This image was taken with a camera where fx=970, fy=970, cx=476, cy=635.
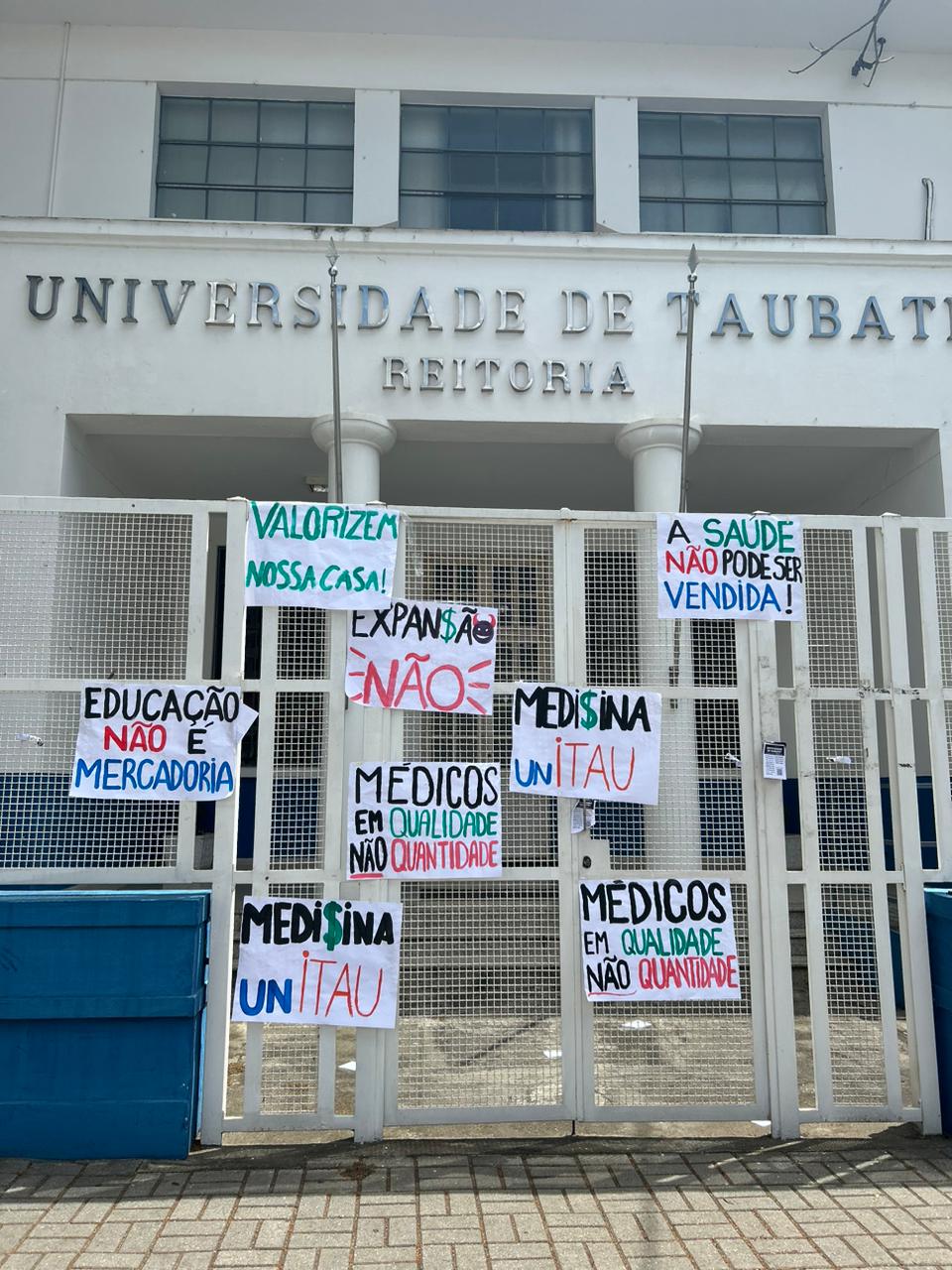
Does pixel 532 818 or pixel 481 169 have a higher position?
pixel 481 169

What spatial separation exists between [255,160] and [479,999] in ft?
30.3

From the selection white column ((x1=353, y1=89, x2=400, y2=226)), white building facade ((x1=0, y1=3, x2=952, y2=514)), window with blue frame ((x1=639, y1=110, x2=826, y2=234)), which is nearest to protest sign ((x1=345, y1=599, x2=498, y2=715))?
white building facade ((x1=0, y1=3, x2=952, y2=514))

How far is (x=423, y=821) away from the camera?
14.0 ft

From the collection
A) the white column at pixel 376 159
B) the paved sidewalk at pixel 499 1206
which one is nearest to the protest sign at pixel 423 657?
the paved sidewalk at pixel 499 1206

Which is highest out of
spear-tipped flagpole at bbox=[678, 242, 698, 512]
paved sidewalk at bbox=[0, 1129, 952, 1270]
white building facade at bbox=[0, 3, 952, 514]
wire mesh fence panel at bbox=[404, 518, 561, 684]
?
white building facade at bbox=[0, 3, 952, 514]

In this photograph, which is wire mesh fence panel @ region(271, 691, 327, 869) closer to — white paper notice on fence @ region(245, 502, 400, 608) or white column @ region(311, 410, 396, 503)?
white paper notice on fence @ region(245, 502, 400, 608)

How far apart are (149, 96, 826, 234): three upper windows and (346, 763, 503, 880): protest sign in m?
7.57

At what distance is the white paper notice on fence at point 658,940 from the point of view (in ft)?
13.9

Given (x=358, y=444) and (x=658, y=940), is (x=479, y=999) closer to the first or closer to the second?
(x=658, y=940)

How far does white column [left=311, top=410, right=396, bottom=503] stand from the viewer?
26.5ft

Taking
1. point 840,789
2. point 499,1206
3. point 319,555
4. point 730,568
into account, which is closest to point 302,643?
point 319,555

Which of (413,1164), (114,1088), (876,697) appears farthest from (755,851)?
(114,1088)

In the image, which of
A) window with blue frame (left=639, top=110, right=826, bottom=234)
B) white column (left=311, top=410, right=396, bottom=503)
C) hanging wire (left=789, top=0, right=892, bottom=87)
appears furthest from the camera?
window with blue frame (left=639, top=110, right=826, bottom=234)

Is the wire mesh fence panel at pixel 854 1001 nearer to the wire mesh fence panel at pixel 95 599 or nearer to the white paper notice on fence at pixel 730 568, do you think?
the white paper notice on fence at pixel 730 568
